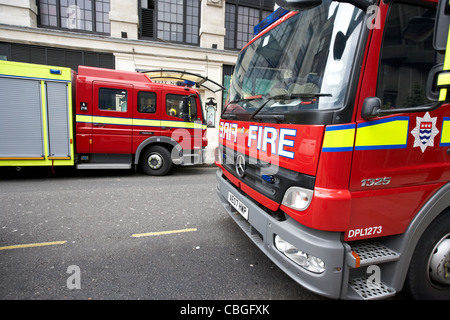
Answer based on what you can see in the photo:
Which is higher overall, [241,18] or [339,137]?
[241,18]

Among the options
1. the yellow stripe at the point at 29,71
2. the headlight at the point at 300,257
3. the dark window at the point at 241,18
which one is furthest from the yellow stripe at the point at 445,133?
the dark window at the point at 241,18

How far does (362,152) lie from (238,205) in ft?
4.90

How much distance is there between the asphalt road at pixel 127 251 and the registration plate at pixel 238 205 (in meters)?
0.64

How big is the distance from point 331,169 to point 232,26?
13850 millimetres

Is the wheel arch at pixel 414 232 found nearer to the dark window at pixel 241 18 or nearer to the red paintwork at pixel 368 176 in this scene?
the red paintwork at pixel 368 176

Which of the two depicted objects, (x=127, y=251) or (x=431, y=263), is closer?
(x=431, y=263)

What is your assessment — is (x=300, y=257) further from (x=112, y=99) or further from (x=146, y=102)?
(x=112, y=99)

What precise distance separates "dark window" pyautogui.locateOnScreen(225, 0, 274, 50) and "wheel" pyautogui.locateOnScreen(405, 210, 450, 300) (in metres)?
13.3

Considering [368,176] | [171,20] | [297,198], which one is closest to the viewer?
[368,176]

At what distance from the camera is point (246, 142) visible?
278 cm

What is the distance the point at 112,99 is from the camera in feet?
23.2

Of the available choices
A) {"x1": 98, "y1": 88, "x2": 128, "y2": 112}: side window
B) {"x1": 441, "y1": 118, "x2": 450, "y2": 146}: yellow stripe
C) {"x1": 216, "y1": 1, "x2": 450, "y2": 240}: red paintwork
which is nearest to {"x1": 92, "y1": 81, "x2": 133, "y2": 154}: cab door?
{"x1": 98, "y1": 88, "x2": 128, "y2": 112}: side window

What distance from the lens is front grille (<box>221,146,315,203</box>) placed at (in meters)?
2.00

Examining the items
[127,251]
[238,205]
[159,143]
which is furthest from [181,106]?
[238,205]
